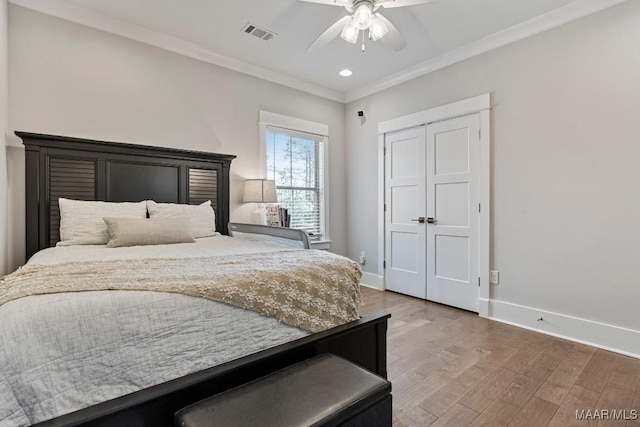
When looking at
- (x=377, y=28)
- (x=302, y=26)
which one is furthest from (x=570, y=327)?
(x=302, y=26)

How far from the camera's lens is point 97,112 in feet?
9.09

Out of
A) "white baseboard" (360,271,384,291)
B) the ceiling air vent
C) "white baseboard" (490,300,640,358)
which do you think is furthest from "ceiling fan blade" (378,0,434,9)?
"white baseboard" (360,271,384,291)

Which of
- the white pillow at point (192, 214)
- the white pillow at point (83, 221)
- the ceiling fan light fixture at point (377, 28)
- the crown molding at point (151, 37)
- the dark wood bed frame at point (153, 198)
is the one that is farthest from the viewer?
the white pillow at point (192, 214)

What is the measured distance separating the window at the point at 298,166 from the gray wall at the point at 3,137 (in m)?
2.21

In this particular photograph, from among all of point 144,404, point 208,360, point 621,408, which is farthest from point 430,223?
point 144,404

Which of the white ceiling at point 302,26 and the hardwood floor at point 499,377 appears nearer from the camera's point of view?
the hardwood floor at point 499,377

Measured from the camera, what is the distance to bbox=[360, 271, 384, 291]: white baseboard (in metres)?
4.26

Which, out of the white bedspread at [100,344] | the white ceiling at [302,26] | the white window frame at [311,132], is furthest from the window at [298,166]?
the white bedspread at [100,344]

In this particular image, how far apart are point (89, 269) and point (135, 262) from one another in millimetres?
196

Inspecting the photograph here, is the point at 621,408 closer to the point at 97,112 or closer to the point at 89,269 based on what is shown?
the point at 89,269

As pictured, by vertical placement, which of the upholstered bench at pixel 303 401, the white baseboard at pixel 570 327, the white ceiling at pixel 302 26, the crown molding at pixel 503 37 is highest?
the white ceiling at pixel 302 26

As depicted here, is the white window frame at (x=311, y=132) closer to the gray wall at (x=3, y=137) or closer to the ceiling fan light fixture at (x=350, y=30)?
the ceiling fan light fixture at (x=350, y=30)

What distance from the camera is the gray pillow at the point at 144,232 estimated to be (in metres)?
2.18

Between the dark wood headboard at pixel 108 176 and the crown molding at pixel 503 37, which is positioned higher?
the crown molding at pixel 503 37
